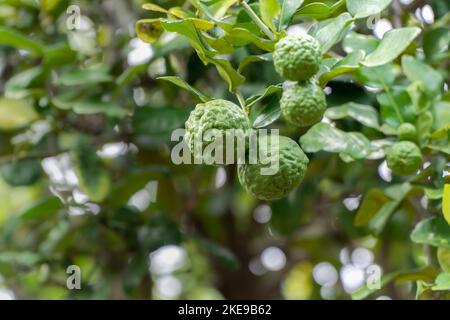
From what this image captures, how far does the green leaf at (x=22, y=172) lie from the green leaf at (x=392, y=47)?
81 centimetres

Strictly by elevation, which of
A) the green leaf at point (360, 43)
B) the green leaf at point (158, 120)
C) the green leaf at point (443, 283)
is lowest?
the green leaf at point (443, 283)

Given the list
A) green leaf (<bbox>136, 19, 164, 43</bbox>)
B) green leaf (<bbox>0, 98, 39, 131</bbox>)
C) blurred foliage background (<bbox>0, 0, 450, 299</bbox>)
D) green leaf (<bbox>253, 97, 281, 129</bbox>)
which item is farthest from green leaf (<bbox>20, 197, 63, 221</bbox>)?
green leaf (<bbox>253, 97, 281, 129</bbox>)

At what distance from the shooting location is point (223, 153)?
0.81 meters

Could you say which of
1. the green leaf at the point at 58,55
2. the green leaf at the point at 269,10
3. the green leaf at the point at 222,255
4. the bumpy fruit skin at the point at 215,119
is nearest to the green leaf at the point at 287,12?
the green leaf at the point at 269,10

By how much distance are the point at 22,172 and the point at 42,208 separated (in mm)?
98

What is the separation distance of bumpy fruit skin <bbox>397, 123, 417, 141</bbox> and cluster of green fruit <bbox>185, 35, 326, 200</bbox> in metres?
0.22

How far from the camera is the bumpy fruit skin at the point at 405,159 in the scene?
980mm

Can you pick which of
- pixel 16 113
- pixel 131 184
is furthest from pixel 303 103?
pixel 16 113

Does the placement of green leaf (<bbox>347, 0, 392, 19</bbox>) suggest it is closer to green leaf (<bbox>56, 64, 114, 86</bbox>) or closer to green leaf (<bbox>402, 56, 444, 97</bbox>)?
green leaf (<bbox>402, 56, 444, 97</bbox>)

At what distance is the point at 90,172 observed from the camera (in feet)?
4.66

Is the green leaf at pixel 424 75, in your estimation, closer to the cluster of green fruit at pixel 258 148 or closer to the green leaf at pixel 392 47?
the green leaf at pixel 392 47
